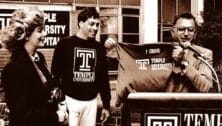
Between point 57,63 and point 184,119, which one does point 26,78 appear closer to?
point 184,119

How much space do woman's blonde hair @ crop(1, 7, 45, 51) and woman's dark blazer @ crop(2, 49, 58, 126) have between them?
0.13ft

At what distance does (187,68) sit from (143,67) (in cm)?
39

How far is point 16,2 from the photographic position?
3.49 m

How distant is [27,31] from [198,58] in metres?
1.61

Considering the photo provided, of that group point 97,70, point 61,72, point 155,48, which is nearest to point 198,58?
point 155,48

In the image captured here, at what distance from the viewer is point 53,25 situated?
3.35 metres

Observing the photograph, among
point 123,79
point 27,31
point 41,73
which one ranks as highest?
point 27,31

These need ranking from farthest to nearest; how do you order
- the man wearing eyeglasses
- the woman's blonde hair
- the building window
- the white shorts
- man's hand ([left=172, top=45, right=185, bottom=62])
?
1. the building window
2. man's hand ([left=172, top=45, right=185, bottom=62])
3. the man wearing eyeglasses
4. the white shorts
5. the woman's blonde hair

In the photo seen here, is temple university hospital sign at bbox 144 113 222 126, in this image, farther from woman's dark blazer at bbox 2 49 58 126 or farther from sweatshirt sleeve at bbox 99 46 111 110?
sweatshirt sleeve at bbox 99 46 111 110

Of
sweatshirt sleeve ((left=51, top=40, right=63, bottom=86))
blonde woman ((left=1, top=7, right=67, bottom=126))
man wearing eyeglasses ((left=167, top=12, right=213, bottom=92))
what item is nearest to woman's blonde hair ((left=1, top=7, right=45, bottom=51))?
blonde woman ((left=1, top=7, right=67, bottom=126))

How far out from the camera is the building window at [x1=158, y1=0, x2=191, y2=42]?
4.42m

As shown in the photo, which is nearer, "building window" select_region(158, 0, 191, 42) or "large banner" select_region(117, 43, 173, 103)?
"large banner" select_region(117, 43, 173, 103)

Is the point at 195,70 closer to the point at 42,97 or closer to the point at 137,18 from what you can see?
the point at 137,18

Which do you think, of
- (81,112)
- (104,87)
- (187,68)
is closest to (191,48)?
(187,68)
